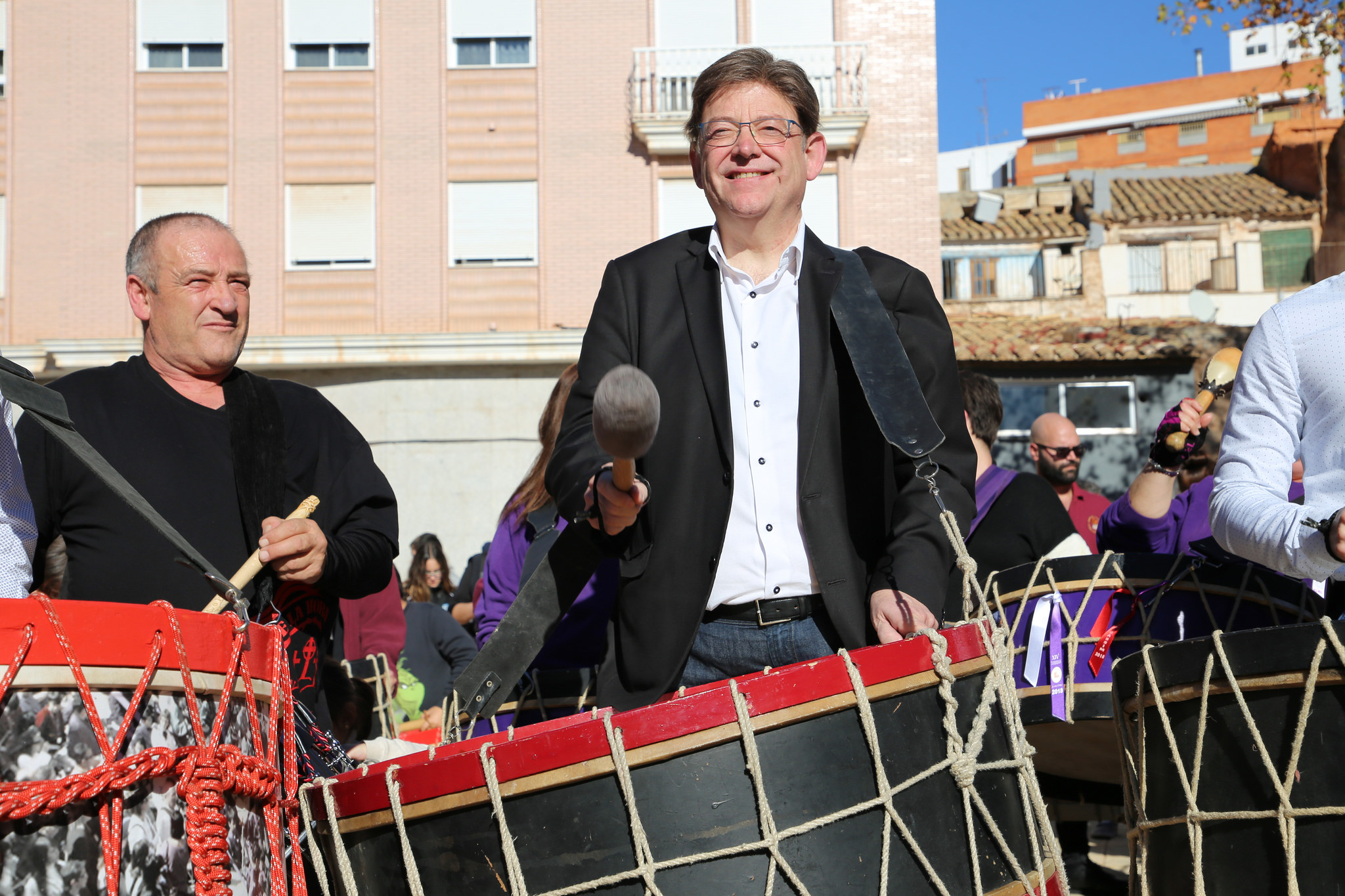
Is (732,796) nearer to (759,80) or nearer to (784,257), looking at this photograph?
(784,257)

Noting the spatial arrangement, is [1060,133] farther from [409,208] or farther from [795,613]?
[795,613]

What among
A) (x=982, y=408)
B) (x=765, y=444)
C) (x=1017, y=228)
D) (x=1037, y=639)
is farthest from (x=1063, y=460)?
(x=1017, y=228)

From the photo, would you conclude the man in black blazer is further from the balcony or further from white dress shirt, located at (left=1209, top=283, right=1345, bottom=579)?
the balcony

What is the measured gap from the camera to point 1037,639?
340cm

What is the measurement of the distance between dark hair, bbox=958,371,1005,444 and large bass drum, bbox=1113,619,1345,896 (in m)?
2.50

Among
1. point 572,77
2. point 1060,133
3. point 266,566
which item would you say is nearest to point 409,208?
point 572,77

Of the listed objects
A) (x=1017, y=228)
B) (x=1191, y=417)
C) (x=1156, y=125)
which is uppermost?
(x=1156, y=125)

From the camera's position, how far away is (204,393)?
2.93m

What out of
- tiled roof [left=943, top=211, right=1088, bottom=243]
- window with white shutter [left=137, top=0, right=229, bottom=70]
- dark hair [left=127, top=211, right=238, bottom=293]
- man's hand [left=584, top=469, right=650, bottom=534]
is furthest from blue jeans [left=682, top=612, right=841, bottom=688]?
tiled roof [left=943, top=211, right=1088, bottom=243]

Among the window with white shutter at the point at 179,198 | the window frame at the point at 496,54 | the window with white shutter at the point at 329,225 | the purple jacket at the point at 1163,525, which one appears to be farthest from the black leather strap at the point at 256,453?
the window with white shutter at the point at 179,198

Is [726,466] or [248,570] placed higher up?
[726,466]

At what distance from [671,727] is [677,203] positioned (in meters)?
17.2

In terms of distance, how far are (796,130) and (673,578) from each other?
3.06 ft

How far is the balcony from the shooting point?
1798cm
